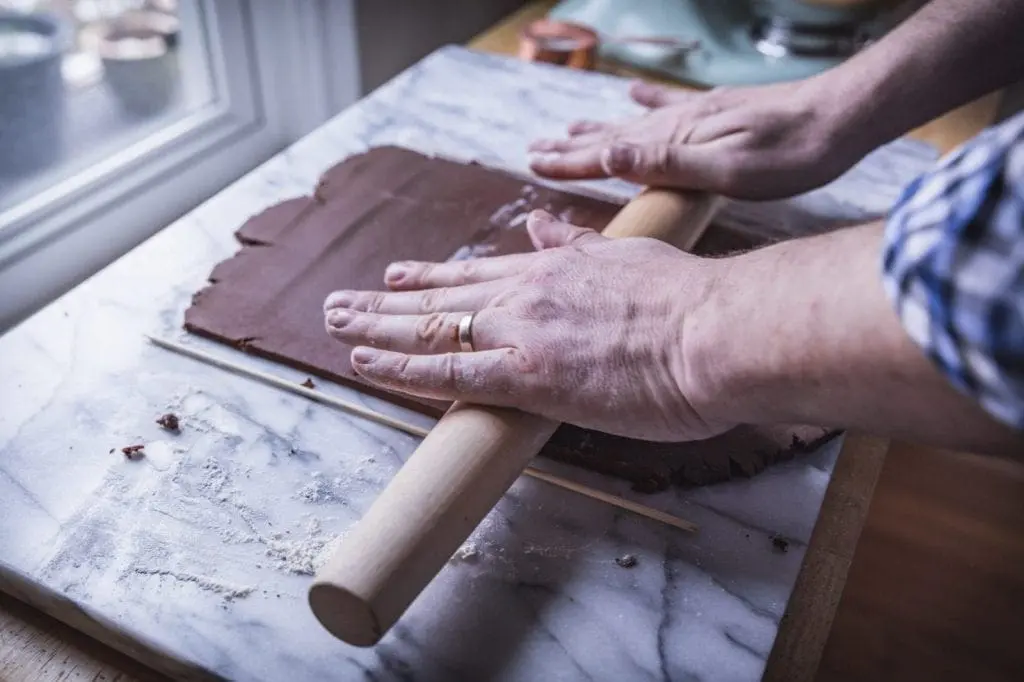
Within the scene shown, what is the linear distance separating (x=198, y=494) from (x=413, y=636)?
0.26 m

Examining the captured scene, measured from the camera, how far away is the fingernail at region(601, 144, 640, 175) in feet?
3.84

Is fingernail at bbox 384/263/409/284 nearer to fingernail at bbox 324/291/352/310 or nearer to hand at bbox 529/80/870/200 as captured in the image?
fingernail at bbox 324/291/352/310

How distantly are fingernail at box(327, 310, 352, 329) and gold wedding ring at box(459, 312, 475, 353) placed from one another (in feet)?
0.43

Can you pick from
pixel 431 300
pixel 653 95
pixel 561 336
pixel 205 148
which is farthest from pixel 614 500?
pixel 205 148

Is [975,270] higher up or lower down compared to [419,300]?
higher up

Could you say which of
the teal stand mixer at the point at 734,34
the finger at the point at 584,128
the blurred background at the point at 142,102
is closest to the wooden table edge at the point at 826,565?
the finger at the point at 584,128

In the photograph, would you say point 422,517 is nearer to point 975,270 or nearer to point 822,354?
point 822,354

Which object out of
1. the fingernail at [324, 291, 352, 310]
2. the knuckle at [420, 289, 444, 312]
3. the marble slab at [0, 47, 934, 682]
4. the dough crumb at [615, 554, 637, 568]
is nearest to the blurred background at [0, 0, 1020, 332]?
the marble slab at [0, 47, 934, 682]

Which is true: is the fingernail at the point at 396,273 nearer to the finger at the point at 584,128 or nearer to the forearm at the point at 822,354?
the forearm at the point at 822,354

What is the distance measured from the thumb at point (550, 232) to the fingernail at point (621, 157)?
19 cm

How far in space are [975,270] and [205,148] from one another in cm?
144

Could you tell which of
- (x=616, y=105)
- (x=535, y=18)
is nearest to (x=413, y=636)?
(x=616, y=105)

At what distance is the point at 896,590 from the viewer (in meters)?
1.01

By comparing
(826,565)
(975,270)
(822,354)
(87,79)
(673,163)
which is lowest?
(826,565)
